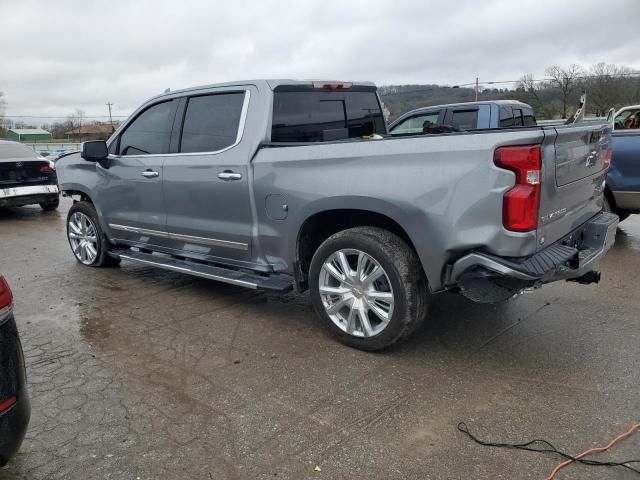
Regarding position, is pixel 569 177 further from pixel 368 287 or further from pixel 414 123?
pixel 414 123

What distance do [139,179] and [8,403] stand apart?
3331mm

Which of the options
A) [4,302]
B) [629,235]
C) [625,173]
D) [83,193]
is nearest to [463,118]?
Result: [625,173]

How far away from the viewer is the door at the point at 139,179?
517 cm

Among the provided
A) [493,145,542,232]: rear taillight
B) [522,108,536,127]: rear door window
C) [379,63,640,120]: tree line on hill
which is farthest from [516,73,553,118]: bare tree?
[493,145,542,232]: rear taillight

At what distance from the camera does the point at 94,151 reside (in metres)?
5.57

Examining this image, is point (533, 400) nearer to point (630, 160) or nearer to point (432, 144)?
point (432, 144)

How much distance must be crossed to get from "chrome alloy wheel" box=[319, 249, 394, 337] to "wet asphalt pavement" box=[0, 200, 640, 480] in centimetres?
23

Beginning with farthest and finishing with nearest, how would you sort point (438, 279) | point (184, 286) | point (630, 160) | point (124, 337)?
point (630, 160) → point (184, 286) → point (124, 337) → point (438, 279)

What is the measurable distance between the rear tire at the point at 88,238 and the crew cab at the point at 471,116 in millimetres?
4393

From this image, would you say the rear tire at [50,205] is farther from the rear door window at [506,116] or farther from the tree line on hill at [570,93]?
the tree line on hill at [570,93]

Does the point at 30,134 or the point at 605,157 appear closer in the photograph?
the point at 605,157

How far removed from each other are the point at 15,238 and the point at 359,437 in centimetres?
783

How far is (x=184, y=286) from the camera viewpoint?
5.66m

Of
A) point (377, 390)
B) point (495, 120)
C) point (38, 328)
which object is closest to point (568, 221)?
point (377, 390)
